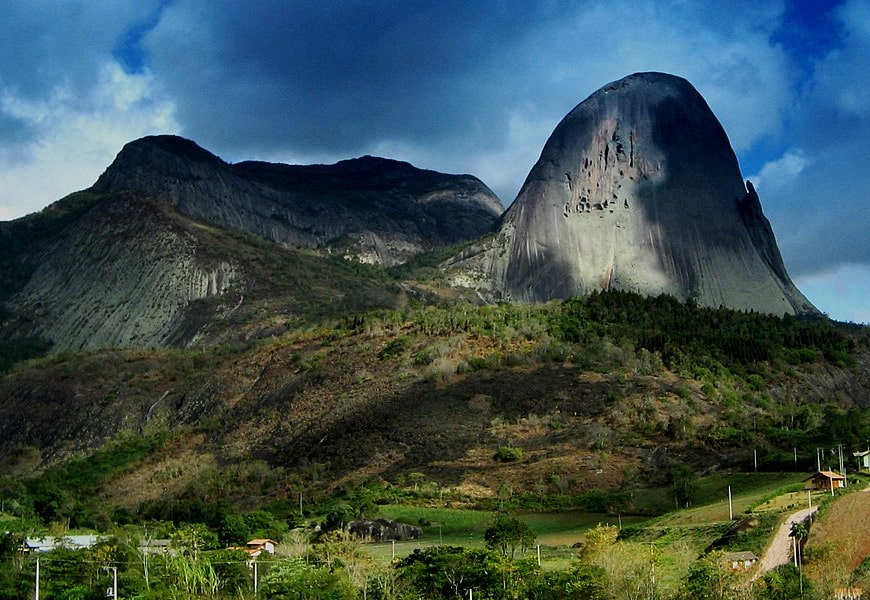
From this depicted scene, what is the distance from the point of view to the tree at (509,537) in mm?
78500

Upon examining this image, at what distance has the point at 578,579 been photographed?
6062 cm

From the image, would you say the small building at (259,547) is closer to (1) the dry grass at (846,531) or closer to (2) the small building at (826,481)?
(1) the dry grass at (846,531)

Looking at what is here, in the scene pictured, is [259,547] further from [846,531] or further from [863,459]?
[863,459]

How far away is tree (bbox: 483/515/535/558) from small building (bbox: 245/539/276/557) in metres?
14.1

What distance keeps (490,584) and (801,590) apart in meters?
14.9

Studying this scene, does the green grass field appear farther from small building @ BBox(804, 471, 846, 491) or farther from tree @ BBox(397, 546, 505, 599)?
tree @ BBox(397, 546, 505, 599)

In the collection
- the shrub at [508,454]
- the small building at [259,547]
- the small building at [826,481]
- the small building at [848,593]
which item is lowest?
the small building at [848,593]

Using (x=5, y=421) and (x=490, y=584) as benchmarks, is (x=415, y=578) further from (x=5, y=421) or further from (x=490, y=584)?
(x=5, y=421)

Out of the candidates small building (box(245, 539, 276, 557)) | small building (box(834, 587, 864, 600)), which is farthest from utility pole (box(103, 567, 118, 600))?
small building (box(834, 587, 864, 600))

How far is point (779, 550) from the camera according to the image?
67.1 m

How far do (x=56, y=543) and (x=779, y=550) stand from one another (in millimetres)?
45835

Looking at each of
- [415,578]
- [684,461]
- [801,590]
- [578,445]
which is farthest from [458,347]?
[801,590]

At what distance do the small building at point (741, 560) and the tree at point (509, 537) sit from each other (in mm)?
14638

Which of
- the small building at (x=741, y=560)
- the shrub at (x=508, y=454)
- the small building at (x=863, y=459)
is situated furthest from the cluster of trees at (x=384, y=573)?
the shrub at (x=508, y=454)
